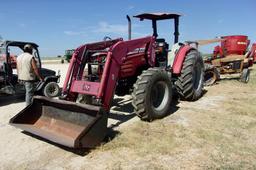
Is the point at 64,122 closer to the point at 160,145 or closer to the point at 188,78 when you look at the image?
the point at 160,145

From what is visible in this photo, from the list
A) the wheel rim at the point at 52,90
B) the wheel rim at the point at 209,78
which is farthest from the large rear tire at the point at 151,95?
the wheel rim at the point at 209,78

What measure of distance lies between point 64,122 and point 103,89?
0.99 metres

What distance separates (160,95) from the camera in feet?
20.9

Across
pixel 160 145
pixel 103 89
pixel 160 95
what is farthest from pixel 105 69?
pixel 160 95

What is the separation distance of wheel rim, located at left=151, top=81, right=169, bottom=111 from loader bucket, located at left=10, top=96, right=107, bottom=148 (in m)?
1.83

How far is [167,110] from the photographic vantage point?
6.30 metres

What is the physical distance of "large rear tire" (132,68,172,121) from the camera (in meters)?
5.49

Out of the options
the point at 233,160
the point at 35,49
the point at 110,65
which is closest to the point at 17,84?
the point at 35,49

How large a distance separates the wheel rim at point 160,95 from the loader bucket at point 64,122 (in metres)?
1.83

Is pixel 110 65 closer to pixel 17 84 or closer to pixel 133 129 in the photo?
pixel 133 129

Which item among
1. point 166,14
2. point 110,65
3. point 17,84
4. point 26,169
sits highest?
point 166,14

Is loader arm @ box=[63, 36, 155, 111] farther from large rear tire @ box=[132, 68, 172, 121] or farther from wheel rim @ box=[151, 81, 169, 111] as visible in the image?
wheel rim @ box=[151, 81, 169, 111]

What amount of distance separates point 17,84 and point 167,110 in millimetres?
5379

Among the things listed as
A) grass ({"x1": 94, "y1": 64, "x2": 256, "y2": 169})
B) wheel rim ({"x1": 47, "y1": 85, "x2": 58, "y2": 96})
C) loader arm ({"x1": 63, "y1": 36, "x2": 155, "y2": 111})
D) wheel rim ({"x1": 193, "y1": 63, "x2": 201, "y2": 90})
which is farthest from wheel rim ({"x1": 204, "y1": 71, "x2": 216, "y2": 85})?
wheel rim ({"x1": 47, "y1": 85, "x2": 58, "y2": 96})
